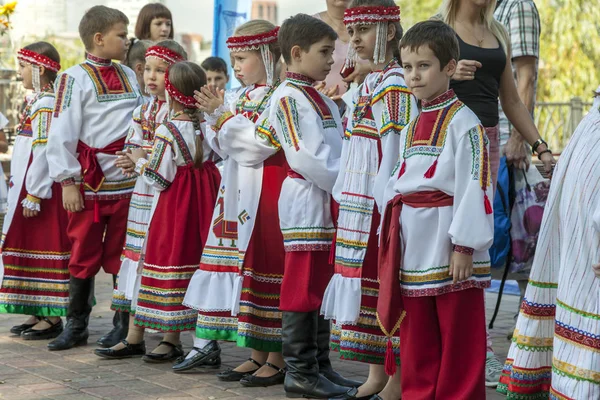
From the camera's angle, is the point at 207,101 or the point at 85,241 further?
the point at 85,241

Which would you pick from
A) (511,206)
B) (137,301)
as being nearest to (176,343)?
(137,301)

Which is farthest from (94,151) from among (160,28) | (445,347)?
(445,347)

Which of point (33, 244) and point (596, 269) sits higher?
point (596, 269)

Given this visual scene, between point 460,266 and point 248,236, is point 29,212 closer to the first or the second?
point 248,236

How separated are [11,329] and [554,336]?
4.05m

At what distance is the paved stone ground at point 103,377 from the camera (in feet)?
16.9

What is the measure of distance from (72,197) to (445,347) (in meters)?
2.85

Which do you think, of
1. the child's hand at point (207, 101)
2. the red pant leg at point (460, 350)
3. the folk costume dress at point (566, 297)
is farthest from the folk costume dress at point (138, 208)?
the folk costume dress at point (566, 297)

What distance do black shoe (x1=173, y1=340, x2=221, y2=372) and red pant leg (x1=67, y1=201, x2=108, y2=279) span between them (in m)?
1.01

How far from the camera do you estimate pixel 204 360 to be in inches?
223

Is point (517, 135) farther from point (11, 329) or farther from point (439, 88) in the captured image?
point (11, 329)

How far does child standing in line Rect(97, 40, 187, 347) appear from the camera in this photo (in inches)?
237

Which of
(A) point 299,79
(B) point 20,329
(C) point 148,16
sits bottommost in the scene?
(B) point 20,329

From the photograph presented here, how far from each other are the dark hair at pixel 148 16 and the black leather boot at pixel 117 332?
89.5 inches
